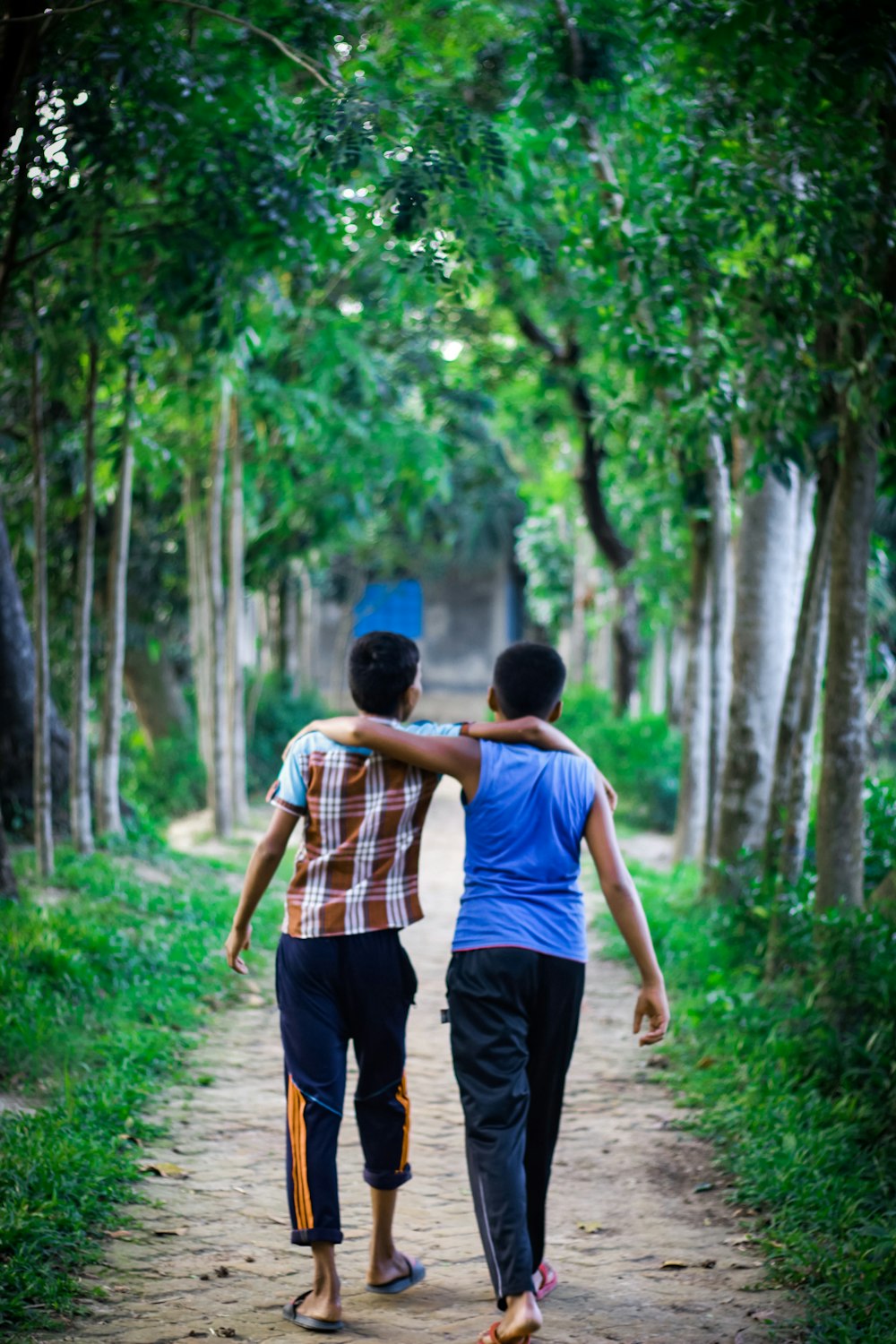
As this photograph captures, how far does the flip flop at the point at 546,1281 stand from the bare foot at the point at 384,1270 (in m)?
0.38

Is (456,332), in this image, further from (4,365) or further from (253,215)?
(253,215)

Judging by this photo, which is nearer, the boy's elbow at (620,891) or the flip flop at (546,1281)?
the boy's elbow at (620,891)

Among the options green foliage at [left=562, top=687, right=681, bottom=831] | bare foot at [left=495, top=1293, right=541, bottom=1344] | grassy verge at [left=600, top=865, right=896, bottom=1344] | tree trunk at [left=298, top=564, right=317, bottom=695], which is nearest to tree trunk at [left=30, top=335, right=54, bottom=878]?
grassy verge at [left=600, top=865, right=896, bottom=1344]

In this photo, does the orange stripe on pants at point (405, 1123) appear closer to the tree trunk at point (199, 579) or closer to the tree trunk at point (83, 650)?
the tree trunk at point (83, 650)

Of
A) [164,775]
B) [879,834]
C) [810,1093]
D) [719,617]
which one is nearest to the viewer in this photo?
[810,1093]

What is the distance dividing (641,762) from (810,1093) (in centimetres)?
1056

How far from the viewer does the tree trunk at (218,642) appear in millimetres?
11414

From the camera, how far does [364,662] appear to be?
349 centimetres

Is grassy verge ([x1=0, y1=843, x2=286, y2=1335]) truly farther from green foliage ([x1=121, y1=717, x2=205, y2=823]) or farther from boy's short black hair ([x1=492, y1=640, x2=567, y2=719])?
green foliage ([x1=121, y1=717, x2=205, y2=823])

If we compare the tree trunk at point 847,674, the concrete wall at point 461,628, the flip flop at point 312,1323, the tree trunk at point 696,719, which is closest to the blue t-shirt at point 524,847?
the flip flop at point 312,1323

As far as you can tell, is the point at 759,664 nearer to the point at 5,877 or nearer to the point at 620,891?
the point at 5,877

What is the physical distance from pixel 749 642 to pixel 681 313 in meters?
2.66

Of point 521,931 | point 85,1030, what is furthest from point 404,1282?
point 85,1030

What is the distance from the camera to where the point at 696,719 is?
1075 cm
